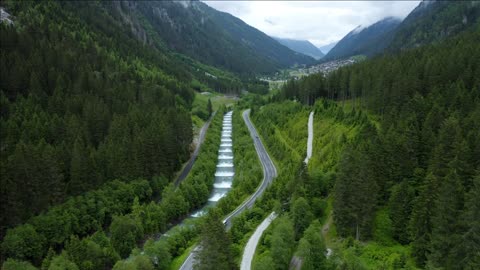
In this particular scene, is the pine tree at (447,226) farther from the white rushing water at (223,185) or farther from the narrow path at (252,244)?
the white rushing water at (223,185)

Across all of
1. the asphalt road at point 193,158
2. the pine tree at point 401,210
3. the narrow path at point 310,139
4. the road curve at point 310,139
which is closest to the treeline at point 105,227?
the asphalt road at point 193,158

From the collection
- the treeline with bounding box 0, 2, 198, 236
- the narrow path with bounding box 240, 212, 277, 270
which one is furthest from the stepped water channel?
the narrow path with bounding box 240, 212, 277, 270

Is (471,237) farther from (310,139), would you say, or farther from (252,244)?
(310,139)

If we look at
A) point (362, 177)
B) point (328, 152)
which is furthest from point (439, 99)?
point (362, 177)

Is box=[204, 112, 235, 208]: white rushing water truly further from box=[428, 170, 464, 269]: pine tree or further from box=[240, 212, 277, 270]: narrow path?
box=[428, 170, 464, 269]: pine tree

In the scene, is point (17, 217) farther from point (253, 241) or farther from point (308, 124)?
point (308, 124)

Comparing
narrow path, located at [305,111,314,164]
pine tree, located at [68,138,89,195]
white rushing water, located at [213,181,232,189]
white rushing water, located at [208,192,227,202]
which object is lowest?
white rushing water, located at [208,192,227,202]

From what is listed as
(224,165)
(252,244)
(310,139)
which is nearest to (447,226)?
(252,244)
